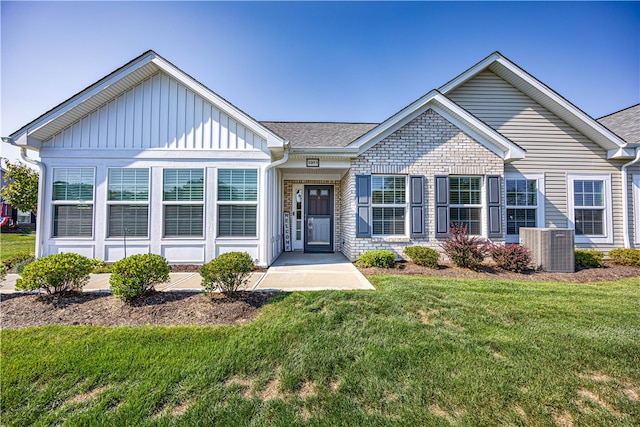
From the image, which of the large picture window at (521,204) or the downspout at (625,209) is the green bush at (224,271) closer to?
the large picture window at (521,204)

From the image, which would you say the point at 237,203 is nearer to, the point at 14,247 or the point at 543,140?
the point at 543,140

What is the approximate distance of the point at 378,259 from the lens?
6496 millimetres

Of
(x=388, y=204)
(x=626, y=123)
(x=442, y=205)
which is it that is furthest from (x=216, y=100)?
(x=626, y=123)

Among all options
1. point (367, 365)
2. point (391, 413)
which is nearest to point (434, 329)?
point (367, 365)

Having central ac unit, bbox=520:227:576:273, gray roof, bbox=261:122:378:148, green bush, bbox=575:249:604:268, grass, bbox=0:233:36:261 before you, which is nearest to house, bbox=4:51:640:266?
gray roof, bbox=261:122:378:148

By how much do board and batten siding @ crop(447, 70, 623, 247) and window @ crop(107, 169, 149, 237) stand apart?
9747 millimetres

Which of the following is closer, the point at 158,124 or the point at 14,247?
the point at 158,124

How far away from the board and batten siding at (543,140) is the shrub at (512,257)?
110 inches

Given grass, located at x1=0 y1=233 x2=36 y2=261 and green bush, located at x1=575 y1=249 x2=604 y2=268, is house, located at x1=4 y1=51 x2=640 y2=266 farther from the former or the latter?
grass, located at x1=0 y1=233 x2=36 y2=261

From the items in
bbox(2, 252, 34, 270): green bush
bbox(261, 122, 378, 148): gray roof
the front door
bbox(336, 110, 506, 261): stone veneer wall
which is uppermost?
bbox(261, 122, 378, 148): gray roof

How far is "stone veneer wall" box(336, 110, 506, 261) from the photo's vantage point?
283 inches

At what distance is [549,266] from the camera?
643 cm

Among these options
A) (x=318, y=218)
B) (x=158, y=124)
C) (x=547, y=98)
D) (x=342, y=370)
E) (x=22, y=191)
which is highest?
(x=547, y=98)

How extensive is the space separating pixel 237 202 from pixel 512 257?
7116 mm
